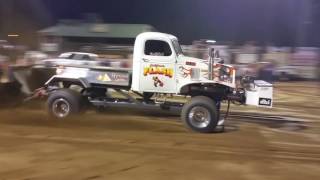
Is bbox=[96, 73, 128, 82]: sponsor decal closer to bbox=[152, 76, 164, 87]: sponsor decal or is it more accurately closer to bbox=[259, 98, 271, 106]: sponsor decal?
bbox=[152, 76, 164, 87]: sponsor decal

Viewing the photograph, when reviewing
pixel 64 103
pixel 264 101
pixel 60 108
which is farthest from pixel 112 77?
pixel 264 101

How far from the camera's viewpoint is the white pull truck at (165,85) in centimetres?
1298

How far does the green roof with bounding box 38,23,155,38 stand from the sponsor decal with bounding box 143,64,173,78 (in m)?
28.7

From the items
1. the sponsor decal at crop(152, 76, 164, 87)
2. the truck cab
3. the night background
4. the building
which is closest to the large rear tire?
the truck cab

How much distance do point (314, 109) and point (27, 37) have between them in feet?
79.1

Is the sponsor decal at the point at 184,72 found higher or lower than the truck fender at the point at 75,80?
higher

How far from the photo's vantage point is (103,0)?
49844 mm

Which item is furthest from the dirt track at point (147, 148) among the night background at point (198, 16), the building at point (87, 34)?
the night background at point (198, 16)

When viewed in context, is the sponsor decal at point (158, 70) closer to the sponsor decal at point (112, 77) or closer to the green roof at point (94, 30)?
the sponsor decal at point (112, 77)

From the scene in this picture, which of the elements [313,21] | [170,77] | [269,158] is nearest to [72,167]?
[269,158]

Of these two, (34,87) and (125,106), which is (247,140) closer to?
(125,106)

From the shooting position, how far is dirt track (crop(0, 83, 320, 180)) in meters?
8.20

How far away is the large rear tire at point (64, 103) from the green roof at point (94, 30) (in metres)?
28.3

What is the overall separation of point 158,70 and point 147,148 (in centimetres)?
357
